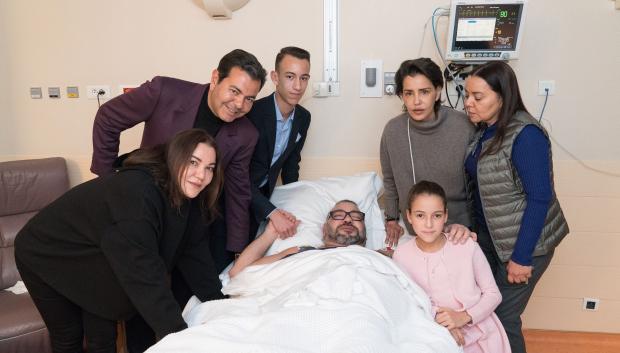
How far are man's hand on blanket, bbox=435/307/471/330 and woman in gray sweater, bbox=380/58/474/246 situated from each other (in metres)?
0.49

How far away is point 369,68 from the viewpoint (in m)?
2.45

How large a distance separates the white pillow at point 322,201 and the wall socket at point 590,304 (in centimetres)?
137

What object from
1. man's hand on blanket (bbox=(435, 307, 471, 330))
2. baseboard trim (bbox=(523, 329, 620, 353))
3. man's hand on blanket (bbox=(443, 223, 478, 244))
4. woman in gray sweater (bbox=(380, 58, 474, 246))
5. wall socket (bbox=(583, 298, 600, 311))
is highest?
woman in gray sweater (bbox=(380, 58, 474, 246))

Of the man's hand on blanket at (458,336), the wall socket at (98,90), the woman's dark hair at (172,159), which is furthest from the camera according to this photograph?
the wall socket at (98,90)

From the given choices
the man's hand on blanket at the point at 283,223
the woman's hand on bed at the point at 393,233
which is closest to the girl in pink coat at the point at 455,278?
the woman's hand on bed at the point at 393,233

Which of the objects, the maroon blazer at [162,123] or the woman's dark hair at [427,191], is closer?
the woman's dark hair at [427,191]

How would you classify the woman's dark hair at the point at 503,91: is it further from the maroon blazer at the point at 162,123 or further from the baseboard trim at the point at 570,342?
the baseboard trim at the point at 570,342

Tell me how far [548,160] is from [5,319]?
2416 mm

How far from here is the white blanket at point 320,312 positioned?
4.10 ft

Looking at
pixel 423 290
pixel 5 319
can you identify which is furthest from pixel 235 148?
pixel 5 319

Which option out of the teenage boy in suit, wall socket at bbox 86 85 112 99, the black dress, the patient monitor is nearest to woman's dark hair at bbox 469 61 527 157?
the patient monitor

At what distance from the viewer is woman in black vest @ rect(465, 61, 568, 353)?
5.13ft

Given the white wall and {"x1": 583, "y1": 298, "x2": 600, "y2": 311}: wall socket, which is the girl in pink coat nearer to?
the white wall

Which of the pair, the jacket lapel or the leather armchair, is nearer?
the jacket lapel
